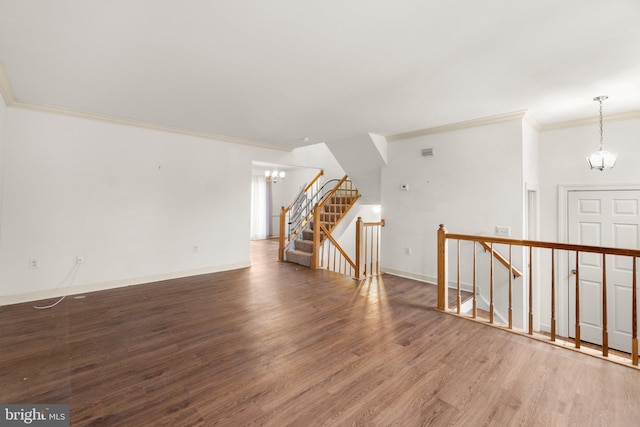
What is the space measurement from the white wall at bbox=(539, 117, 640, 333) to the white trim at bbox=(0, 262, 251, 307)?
5478mm

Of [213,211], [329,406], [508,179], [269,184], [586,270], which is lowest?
[329,406]

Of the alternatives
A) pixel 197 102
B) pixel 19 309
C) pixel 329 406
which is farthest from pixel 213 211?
pixel 329 406

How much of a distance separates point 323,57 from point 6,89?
3.48 meters

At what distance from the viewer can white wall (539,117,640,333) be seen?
3846 mm

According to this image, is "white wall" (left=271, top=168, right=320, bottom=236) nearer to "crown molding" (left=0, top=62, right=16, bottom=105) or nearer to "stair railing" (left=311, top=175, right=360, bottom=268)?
"stair railing" (left=311, top=175, right=360, bottom=268)

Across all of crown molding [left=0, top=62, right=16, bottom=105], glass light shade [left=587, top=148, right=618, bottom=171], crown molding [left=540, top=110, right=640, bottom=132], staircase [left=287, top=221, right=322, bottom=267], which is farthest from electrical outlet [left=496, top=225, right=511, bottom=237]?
Answer: crown molding [left=0, top=62, right=16, bottom=105]

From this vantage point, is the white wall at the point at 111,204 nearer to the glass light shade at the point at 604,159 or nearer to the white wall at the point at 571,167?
the white wall at the point at 571,167

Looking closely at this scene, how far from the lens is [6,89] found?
3117 mm

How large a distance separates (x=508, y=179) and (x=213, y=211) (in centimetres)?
479

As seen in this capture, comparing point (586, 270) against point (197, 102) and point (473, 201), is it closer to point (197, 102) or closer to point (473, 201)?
point (473, 201)

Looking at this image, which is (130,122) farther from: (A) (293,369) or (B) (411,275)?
(B) (411,275)

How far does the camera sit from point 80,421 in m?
1.68

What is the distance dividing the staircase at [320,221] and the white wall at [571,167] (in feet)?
11.6

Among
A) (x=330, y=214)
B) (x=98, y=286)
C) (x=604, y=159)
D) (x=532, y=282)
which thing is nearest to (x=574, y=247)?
(x=532, y=282)
